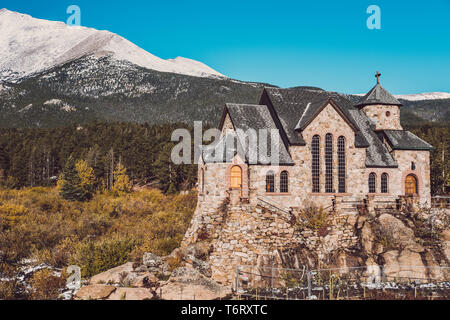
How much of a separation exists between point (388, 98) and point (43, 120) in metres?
113

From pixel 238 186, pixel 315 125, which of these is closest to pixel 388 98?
pixel 315 125

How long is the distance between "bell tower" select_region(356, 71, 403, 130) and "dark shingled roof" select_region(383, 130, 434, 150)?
133 cm

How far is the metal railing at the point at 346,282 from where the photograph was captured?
21453 millimetres

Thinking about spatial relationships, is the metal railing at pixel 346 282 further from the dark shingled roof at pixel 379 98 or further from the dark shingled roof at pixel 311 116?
the dark shingled roof at pixel 379 98

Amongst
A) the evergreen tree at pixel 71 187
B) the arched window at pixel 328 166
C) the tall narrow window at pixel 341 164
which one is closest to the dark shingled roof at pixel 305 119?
the tall narrow window at pixel 341 164

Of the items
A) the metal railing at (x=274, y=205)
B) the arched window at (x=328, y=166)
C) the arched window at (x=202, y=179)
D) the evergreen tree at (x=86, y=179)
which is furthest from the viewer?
the evergreen tree at (x=86, y=179)

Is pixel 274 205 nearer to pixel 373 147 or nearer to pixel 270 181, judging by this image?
pixel 270 181

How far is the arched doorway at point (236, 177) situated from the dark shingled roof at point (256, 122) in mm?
1175

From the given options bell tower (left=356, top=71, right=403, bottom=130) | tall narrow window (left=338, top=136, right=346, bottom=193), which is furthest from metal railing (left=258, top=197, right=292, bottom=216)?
bell tower (left=356, top=71, right=403, bottom=130)

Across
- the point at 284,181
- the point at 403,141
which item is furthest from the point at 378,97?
the point at 284,181

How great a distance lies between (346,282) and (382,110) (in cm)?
1971

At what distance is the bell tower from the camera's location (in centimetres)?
3656

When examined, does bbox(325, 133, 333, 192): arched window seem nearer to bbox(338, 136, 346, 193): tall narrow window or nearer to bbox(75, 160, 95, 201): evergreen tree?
bbox(338, 136, 346, 193): tall narrow window
